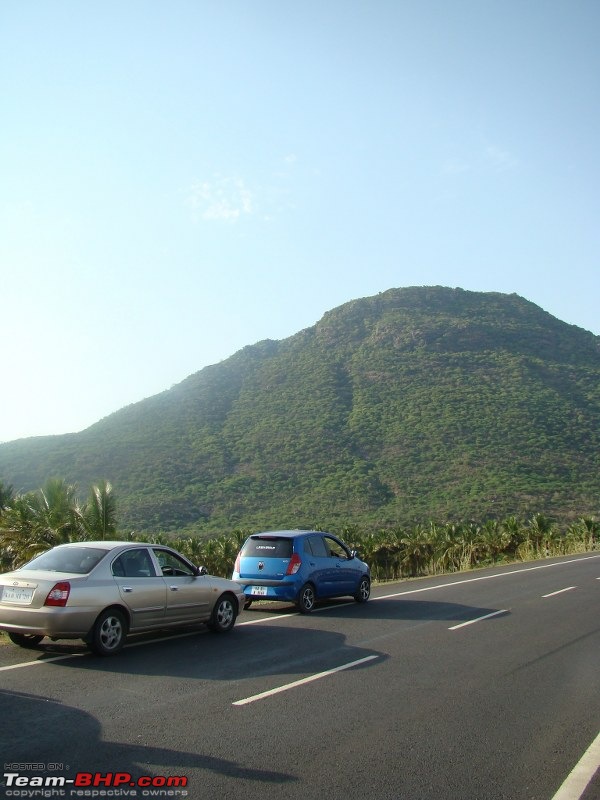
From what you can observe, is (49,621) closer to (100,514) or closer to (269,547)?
(269,547)

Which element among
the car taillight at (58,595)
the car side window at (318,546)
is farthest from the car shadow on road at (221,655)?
the car side window at (318,546)

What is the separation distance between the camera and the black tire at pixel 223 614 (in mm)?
11008

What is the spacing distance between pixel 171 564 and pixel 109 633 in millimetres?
1813

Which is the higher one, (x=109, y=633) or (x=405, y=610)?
(x=109, y=633)

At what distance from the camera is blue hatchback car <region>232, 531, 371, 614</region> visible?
1357cm

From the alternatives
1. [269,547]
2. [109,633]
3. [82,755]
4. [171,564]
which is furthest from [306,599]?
[82,755]

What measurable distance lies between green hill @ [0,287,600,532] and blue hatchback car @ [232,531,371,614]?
35.0 meters

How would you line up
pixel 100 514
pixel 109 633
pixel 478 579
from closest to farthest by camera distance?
1. pixel 109 633
2. pixel 478 579
3. pixel 100 514

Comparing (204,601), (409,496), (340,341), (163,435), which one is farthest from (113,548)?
(340,341)

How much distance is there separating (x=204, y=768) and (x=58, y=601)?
3976 mm

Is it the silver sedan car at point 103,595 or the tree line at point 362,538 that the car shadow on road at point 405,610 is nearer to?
the silver sedan car at point 103,595

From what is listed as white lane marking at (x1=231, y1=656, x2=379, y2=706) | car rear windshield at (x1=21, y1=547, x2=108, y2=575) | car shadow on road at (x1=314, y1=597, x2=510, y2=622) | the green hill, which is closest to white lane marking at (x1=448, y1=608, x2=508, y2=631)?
car shadow on road at (x1=314, y1=597, x2=510, y2=622)

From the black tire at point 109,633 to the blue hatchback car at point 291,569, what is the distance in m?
4.74

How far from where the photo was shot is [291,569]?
1366cm
